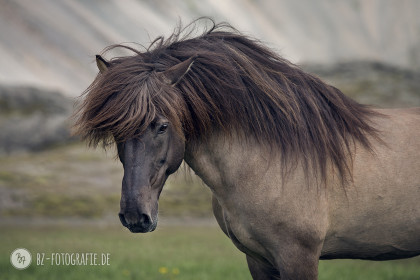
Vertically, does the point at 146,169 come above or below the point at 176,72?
below

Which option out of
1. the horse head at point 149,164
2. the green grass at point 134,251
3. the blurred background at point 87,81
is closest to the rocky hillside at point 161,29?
the blurred background at point 87,81

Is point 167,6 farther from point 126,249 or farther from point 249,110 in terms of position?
point 249,110

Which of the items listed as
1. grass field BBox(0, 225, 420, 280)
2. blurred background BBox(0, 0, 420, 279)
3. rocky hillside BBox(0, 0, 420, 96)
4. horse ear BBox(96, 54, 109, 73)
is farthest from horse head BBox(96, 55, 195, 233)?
rocky hillside BBox(0, 0, 420, 96)

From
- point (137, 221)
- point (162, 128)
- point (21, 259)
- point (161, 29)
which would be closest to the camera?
point (137, 221)

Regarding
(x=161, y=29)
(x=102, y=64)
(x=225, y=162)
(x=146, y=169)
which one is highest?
(x=161, y=29)

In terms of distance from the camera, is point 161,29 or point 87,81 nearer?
point 87,81

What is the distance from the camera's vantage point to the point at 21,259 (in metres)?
8.79

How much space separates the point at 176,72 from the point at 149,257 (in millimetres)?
6180

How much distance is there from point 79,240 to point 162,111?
812 centimetres

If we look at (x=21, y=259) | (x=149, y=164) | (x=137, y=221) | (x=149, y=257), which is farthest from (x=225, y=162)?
(x=149, y=257)

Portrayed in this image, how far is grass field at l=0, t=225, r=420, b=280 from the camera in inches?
321

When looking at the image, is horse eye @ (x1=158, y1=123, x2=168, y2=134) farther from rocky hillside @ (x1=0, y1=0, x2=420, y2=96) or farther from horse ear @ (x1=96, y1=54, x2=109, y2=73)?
rocky hillside @ (x1=0, y1=0, x2=420, y2=96)

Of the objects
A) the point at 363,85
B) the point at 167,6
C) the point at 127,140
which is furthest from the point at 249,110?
the point at 167,6

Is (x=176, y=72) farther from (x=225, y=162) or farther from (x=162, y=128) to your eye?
(x=225, y=162)
